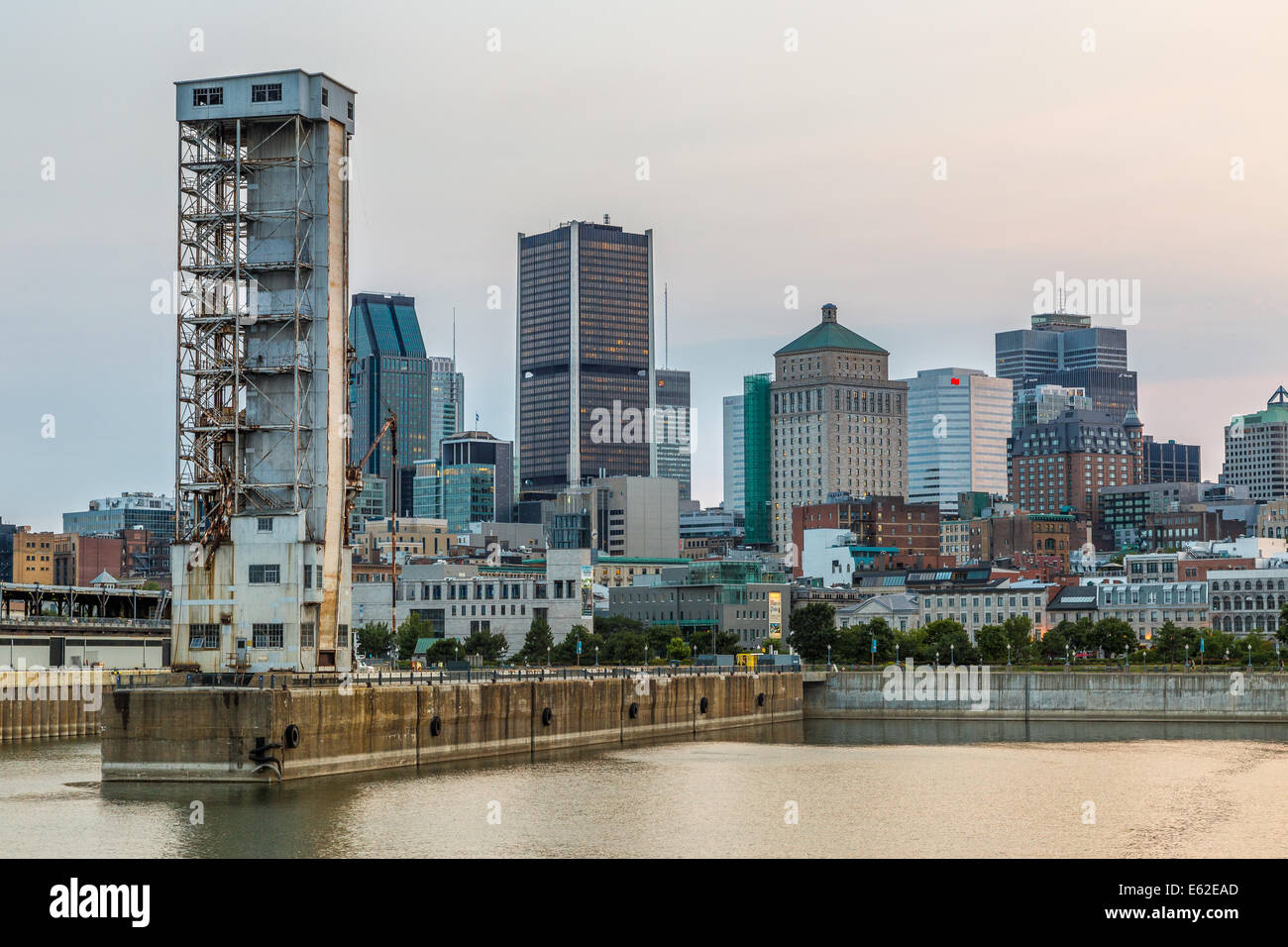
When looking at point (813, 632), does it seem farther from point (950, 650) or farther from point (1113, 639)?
point (1113, 639)

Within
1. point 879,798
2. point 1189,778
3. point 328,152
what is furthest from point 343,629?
point 1189,778

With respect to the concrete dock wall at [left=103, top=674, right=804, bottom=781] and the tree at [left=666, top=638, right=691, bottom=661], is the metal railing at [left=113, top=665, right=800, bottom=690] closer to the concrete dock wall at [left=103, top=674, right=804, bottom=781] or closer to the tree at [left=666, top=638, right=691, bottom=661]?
the concrete dock wall at [left=103, top=674, right=804, bottom=781]

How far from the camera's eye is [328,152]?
316ft

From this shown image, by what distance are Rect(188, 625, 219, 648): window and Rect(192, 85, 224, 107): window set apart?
92.4ft

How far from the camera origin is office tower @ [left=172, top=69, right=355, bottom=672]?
95312 mm

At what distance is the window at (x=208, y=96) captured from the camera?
316 feet

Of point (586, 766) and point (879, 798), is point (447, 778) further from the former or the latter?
point (879, 798)

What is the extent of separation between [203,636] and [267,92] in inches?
1152

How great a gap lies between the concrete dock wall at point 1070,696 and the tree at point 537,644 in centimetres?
3893

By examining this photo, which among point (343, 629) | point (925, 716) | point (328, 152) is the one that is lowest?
point (925, 716)
